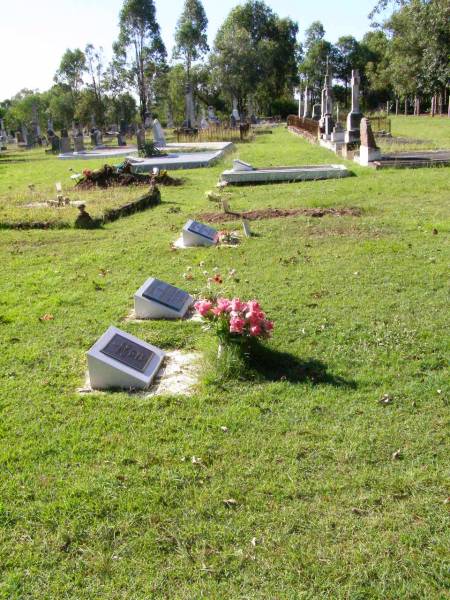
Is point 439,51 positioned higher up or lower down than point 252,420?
higher up

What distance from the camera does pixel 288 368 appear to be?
4.47 metres

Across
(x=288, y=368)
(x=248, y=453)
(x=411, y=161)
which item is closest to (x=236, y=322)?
(x=288, y=368)

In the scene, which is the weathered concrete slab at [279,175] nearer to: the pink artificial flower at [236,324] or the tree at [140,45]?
the pink artificial flower at [236,324]

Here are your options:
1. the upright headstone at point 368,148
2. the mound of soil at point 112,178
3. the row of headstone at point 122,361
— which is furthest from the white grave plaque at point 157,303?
the upright headstone at point 368,148

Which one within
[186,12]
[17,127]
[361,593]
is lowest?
[361,593]

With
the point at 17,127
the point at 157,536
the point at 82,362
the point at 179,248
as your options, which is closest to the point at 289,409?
the point at 157,536

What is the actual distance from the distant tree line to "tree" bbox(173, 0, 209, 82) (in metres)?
0.10

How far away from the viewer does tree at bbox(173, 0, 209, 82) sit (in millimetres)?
54812

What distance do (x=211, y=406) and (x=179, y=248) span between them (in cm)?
498

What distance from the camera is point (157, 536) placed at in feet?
9.12

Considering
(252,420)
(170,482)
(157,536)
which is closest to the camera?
(157,536)

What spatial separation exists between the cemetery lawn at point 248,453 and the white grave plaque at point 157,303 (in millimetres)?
180

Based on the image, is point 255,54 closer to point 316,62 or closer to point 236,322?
point 316,62

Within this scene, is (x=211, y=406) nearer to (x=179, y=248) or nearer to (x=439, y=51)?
(x=179, y=248)
